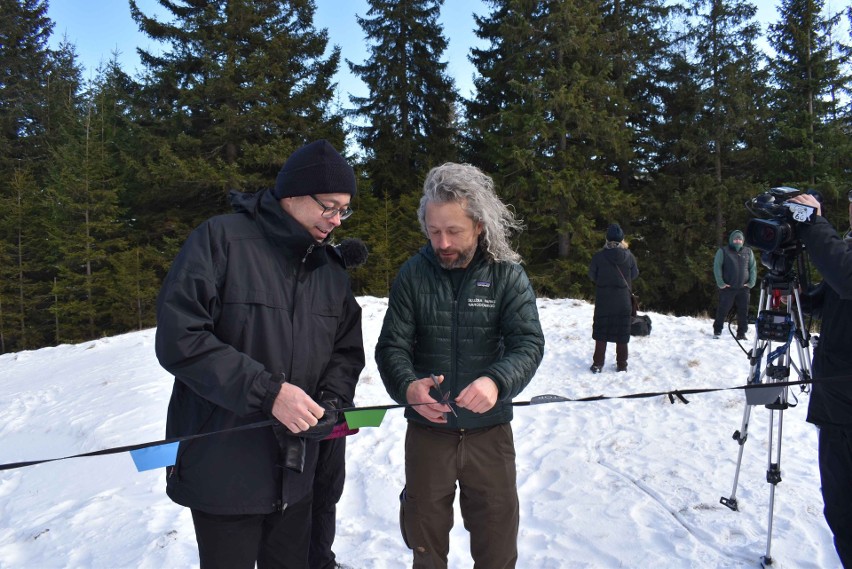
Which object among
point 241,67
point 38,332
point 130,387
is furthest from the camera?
point 38,332

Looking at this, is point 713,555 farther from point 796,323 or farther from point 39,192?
point 39,192

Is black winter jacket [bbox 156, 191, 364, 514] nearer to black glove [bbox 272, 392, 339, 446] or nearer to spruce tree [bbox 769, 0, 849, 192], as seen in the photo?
black glove [bbox 272, 392, 339, 446]

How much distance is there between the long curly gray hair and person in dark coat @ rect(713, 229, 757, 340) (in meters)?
7.96

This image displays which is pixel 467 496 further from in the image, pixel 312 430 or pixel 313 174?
pixel 313 174

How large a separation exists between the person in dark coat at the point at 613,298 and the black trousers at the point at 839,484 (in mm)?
4712

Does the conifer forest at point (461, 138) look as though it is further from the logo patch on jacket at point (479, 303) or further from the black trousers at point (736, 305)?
the logo patch on jacket at point (479, 303)

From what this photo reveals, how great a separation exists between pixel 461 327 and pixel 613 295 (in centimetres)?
561

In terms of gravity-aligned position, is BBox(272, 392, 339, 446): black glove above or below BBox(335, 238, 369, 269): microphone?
below

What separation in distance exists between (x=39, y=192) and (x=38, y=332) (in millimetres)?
6214

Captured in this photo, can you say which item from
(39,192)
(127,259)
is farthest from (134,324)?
(39,192)

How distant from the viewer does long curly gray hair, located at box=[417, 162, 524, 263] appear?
6.78 ft

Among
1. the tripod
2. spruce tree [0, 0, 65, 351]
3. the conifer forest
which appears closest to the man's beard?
the tripod

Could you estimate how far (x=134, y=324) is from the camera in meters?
20.0

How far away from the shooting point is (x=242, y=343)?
1.84 m
